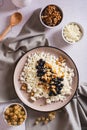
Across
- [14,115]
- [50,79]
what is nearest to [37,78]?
[50,79]

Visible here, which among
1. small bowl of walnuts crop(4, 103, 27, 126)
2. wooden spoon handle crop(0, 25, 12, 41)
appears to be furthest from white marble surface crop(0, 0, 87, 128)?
small bowl of walnuts crop(4, 103, 27, 126)

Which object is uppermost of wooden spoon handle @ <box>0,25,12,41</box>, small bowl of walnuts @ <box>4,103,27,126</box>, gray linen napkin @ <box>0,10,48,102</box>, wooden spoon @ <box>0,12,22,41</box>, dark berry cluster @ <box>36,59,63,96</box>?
wooden spoon @ <box>0,12,22,41</box>

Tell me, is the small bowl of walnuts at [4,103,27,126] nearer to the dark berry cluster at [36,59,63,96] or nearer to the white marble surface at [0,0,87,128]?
the dark berry cluster at [36,59,63,96]

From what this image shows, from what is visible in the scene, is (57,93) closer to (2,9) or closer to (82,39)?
(82,39)

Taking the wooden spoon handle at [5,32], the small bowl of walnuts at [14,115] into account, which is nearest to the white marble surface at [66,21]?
the wooden spoon handle at [5,32]

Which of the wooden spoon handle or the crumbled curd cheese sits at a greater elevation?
the wooden spoon handle
